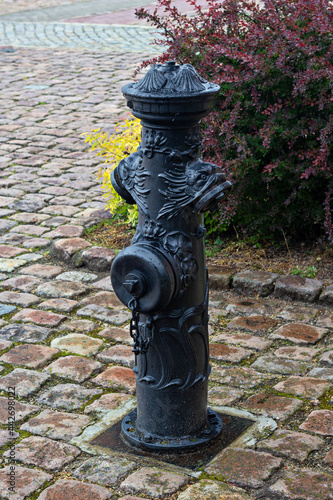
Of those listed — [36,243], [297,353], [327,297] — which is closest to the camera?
[297,353]

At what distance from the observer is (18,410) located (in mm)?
3518

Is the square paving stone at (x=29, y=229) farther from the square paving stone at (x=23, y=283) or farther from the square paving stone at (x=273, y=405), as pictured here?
the square paving stone at (x=273, y=405)

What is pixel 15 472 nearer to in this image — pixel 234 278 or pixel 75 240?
pixel 234 278

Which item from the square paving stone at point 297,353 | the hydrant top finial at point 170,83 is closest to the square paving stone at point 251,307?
the square paving stone at point 297,353

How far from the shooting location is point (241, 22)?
202 inches

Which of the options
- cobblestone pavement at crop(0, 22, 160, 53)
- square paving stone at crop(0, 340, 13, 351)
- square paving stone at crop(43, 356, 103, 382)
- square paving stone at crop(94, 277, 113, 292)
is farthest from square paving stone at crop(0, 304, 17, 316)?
cobblestone pavement at crop(0, 22, 160, 53)

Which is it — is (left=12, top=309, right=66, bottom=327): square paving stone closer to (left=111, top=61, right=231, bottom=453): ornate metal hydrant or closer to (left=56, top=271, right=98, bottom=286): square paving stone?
(left=56, top=271, right=98, bottom=286): square paving stone

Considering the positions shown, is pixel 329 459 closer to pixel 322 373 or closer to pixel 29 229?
pixel 322 373

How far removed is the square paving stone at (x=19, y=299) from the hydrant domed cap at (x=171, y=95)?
2134 millimetres

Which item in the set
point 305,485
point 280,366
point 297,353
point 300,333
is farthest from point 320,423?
point 300,333

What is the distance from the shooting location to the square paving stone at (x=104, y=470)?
2973 mm

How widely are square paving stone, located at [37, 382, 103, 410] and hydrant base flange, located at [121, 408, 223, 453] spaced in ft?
1.26

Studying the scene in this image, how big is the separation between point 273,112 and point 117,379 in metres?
2.22

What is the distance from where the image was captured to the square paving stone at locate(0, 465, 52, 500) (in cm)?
288
